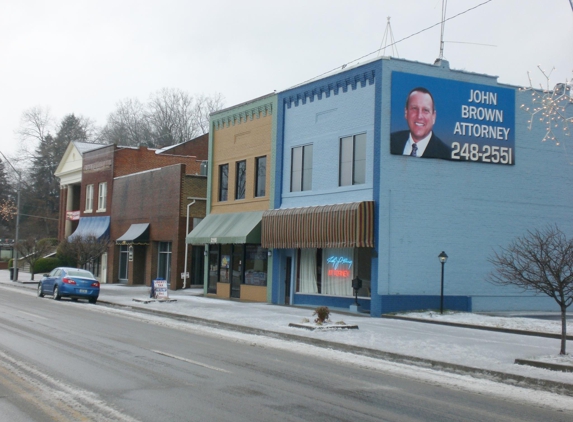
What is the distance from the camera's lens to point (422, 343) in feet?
52.5

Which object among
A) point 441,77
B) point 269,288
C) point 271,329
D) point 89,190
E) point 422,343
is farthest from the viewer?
point 89,190

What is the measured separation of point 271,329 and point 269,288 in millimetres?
10521

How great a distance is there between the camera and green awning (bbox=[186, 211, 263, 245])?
29209 mm

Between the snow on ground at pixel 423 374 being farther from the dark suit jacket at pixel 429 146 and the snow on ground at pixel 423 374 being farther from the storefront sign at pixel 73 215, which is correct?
the storefront sign at pixel 73 215

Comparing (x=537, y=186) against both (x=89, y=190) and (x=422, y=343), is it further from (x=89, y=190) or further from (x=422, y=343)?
(x=89, y=190)

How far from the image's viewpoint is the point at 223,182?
33.8 m

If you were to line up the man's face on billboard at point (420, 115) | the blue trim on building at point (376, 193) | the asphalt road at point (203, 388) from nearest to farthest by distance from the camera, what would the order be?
the asphalt road at point (203, 388) → the blue trim on building at point (376, 193) → the man's face on billboard at point (420, 115)

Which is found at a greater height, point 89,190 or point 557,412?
point 89,190

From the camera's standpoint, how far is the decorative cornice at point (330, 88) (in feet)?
80.7

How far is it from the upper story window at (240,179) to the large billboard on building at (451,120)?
33.1 ft

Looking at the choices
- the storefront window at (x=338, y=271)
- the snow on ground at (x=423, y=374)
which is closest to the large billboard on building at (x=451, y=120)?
the storefront window at (x=338, y=271)

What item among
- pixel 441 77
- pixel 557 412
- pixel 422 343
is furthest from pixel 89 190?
pixel 557 412

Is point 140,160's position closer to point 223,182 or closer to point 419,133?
point 223,182

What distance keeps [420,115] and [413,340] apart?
10373mm
